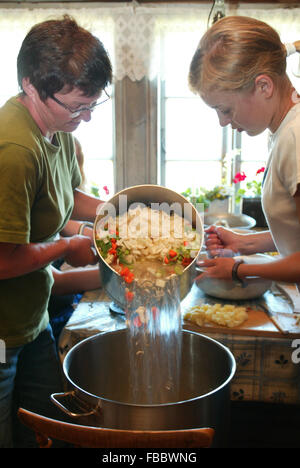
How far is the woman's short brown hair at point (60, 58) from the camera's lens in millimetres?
1096

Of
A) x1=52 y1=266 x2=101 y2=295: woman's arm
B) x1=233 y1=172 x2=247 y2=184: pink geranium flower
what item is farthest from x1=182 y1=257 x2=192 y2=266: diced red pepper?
x1=233 y1=172 x2=247 y2=184: pink geranium flower

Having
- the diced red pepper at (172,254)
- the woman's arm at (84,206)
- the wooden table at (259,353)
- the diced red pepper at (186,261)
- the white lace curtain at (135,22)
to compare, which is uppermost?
the white lace curtain at (135,22)

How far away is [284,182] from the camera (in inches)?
44.9

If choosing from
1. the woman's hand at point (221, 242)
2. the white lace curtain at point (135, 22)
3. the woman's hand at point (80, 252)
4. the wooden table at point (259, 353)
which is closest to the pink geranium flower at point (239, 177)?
the white lace curtain at point (135, 22)

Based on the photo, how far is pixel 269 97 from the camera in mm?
1142

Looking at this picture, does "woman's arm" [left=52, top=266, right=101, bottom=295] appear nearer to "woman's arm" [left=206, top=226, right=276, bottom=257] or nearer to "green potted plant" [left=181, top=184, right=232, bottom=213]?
"woman's arm" [left=206, top=226, right=276, bottom=257]

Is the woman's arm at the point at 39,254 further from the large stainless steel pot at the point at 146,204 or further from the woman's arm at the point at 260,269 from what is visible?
the woman's arm at the point at 260,269

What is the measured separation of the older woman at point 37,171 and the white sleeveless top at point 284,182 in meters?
0.49

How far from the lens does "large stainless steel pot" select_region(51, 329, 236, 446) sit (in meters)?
0.81

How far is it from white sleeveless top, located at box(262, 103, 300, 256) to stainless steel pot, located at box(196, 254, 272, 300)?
278mm

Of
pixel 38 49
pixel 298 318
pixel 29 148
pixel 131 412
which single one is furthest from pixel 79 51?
pixel 298 318

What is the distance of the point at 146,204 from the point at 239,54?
48 cm

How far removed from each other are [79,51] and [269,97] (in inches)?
19.6

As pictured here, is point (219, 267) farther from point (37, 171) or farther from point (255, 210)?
point (255, 210)
